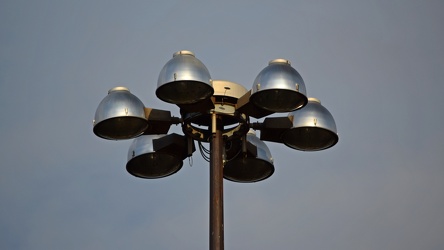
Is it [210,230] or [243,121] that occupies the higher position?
[243,121]

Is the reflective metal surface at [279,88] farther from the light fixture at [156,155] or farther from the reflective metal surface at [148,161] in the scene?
the reflective metal surface at [148,161]

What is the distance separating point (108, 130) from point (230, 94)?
2448 mm

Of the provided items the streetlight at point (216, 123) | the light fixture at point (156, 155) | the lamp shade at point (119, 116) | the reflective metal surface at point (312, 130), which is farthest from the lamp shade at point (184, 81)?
the reflective metal surface at point (312, 130)

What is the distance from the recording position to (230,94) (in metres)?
23.0

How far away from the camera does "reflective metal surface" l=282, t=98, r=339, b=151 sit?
23.3 meters

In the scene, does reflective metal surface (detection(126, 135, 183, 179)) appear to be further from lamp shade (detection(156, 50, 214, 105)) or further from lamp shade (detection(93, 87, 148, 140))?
lamp shade (detection(156, 50, 214, 105))

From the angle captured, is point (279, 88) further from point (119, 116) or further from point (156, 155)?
point (156, 155)

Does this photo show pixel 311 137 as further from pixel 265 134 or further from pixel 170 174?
pixel 170 174

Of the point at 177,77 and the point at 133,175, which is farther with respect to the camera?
the point at 133,175

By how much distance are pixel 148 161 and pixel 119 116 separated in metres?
1.86

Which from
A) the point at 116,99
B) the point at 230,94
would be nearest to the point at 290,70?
the point at 230,94

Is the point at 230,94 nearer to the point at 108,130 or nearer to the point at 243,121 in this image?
the point at 243,121

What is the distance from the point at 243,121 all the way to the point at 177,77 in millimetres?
1937

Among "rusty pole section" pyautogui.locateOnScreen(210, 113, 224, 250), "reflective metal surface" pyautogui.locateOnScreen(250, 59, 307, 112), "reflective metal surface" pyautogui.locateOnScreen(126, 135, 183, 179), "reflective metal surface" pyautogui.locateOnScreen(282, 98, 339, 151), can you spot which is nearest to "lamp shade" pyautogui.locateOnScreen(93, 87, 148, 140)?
"reflective metal surface" pyautogui.locateOnScreen(126, 135, 183, 179)
